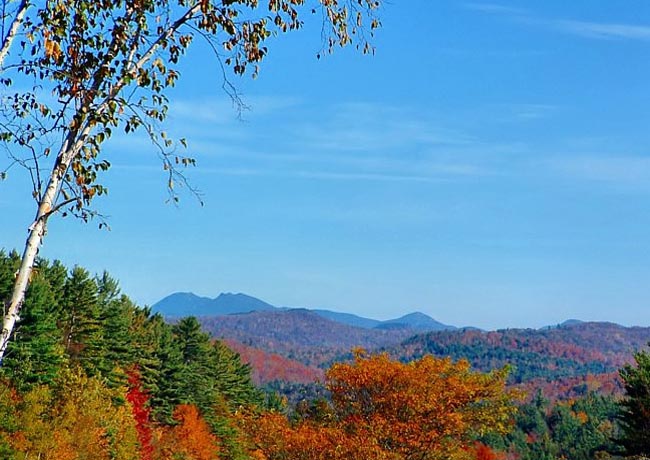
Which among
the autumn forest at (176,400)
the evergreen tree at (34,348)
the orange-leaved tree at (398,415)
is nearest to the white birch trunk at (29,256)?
the autumn forest at (176,400)

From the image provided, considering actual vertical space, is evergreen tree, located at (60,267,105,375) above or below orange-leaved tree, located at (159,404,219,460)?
above

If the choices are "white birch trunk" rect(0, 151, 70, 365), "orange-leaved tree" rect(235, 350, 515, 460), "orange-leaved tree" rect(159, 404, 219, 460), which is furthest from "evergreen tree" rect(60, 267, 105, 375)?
"white birch trunk" rect(0, 151, 70, 365)

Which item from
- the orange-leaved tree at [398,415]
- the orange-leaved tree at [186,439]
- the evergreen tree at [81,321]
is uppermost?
the evergreen tree at [81,321]

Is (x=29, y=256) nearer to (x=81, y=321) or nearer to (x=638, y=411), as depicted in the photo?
(x=638, y=411)

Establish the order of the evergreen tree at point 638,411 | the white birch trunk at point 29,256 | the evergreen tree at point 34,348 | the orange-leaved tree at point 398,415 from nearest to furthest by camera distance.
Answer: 1. the white birch trunk at point 29,256
2. the orange-leaved tree at point 398,415
3. the evergreen tree at point 34,348
4. the evergreen tree at point 638,411

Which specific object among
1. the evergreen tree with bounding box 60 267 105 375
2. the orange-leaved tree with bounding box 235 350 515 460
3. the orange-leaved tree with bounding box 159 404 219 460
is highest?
the evergreen tree with bounding box 60 267 105 375

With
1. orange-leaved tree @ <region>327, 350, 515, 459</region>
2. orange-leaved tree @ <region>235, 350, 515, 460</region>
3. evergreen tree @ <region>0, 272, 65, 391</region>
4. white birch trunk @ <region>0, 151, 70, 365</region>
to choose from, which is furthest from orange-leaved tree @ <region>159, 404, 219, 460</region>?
white birch trunk @ <region>0, 151, 70, 365</region>

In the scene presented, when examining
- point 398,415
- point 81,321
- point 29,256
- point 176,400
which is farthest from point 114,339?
point 29,256

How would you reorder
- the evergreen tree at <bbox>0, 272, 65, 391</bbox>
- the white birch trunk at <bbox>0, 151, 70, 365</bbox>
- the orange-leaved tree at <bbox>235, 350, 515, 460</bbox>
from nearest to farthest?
1. the white birch trunk at <bbox>0, 151, 70, 365</bbox>
2. the orange-leaved tree at <bbox>235, 350, 515, 460</bbox>
3. the evergreen tree at <bbox>0, 272, 65, 391</bbox>

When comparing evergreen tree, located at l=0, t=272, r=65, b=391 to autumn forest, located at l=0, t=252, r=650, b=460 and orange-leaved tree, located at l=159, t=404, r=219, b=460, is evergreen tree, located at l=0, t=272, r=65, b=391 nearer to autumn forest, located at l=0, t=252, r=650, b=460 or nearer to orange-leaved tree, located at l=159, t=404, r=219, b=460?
autumn forest, located at l=0, t=252, r=650, b=460

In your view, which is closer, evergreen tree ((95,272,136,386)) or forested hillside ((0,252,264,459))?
forested hillside ((0,252,264,459))

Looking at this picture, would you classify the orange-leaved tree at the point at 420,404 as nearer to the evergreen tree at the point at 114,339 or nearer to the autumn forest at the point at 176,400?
the autumn forest at the point at 176,400

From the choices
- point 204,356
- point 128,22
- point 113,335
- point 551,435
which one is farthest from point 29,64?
point 551,435

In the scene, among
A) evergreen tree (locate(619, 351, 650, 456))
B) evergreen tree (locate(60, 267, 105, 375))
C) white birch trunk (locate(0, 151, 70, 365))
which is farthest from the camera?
evergreen tree (locate(60, 267, 105, 375))
